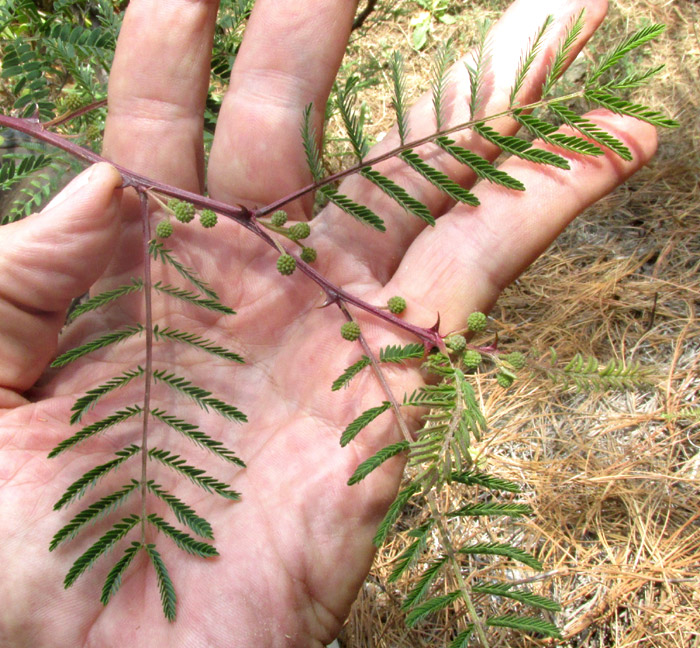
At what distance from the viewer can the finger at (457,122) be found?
209 cm

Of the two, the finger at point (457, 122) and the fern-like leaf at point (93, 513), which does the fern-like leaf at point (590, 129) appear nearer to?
the finger at point (457, 122)

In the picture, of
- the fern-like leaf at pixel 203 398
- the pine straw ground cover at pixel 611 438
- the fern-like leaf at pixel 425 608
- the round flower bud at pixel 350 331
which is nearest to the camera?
the fern-like leaf at pixel 425 608

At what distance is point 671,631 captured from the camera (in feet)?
8.82

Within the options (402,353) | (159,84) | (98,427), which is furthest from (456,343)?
(159,84)

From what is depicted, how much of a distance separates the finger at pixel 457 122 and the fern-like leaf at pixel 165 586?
1331 mm

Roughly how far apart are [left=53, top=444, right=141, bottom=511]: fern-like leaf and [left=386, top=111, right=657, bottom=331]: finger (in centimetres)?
119

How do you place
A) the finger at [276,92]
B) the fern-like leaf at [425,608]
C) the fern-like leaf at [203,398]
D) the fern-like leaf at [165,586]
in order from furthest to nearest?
the finger at [276,92] < the fern-like leaf at [203,398] < the fern-like leaf at [165,586] < the fern-like leaf at [425,608]

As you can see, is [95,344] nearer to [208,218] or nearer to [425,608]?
[208,218]

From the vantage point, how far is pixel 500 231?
2.15 meters

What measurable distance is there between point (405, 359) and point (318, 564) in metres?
0.82

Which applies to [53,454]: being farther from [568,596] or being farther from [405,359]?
[568,596]

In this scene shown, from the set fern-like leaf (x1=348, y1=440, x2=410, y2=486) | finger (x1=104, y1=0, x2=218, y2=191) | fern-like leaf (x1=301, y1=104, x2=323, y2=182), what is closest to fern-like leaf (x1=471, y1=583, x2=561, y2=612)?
fern-like leaf (x1=348, y1=440, x2=410, y2=486)

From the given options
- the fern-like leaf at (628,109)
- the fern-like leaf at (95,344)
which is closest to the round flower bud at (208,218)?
the fern-like leaf at (95,344)

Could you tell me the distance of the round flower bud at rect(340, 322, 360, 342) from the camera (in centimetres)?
202
